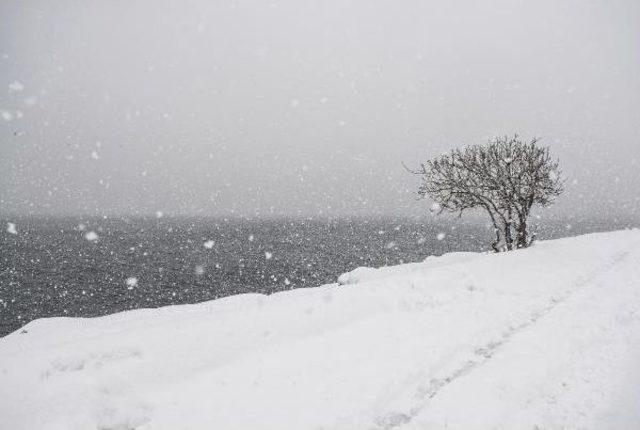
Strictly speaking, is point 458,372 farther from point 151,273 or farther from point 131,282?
point 151,273

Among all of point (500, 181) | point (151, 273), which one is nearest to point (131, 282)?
point (151, 273)

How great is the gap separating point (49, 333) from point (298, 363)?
13.4 m

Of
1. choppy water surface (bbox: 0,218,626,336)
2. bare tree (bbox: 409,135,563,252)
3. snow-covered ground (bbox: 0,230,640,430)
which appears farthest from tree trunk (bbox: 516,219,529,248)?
choppy water surface (bbox: 0,218,626,336)

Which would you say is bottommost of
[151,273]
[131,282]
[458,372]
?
[131,282]

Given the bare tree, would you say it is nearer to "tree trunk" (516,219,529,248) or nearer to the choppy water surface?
"tree trunk" (516,219,529,248)

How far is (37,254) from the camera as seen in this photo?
88.3m

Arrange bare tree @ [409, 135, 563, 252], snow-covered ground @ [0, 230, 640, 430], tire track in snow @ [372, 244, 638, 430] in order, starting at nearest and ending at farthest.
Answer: tire track in snow @ [372, 244, 638, 430] < snow-covered ground @ [0, 230, 640, 430] < bare tree @ [409, 135, 563, 252]

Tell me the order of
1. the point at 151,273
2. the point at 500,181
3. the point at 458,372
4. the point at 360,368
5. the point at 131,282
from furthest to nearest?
the point at 151,273 < the point at 131,282 < the point at 500,181 < the point at 360,368 < the point at 458,372

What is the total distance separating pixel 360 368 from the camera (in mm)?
Answer: 8289

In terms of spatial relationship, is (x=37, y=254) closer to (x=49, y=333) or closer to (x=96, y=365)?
(x=49, y=333)

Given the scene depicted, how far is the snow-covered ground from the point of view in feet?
22.3

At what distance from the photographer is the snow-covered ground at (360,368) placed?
22.3 feet

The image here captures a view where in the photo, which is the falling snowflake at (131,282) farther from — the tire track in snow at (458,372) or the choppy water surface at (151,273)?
the tire track in snow at (458,372)

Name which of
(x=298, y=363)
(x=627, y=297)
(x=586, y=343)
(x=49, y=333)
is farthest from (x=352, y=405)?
(x=49, y=333)
